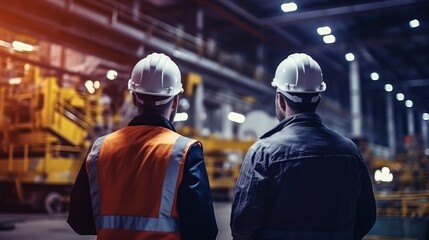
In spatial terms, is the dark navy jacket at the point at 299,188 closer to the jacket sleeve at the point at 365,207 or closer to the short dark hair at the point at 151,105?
the jacket sleeve at the point at 365,207

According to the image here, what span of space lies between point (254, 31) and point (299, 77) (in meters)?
15.4

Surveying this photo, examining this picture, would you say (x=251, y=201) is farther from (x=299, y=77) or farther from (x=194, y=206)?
(x=299, y=77)

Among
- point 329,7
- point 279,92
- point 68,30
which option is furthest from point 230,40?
point 279,92

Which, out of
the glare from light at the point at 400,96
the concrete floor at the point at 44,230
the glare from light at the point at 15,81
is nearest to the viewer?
the concrete floor at the point at 44,230

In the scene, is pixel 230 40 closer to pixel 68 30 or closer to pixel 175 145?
pixel 68 30

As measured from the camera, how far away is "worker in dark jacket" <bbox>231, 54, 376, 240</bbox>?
6.18 feet

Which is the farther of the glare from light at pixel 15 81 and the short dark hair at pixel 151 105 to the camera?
the glare from light at pixel 15 81

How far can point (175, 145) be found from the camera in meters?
1.81

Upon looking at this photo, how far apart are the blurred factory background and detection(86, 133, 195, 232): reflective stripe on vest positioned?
4769 millimetres

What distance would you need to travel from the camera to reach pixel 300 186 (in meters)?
1.91

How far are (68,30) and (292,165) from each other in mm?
9098

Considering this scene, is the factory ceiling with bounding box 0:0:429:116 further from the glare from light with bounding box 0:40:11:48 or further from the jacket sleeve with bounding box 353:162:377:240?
the jacket sleeve with bounding box 353:162:377:240

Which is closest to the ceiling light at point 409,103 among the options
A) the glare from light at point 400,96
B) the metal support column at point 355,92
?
the glare from light at point 400,96

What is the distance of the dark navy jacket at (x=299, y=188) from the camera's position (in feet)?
6.18
